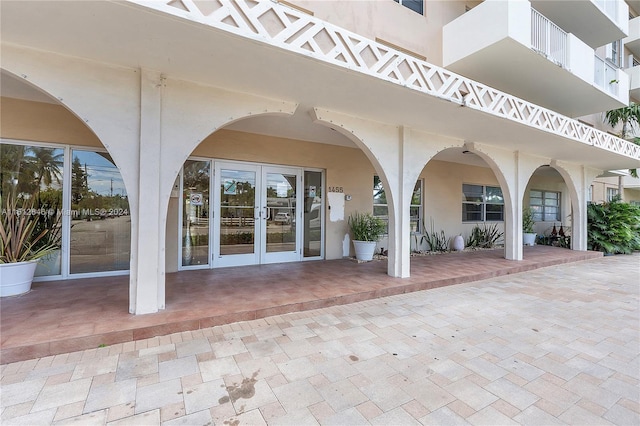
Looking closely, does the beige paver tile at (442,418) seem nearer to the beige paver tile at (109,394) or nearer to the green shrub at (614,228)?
the beige paver tile at (109,394)

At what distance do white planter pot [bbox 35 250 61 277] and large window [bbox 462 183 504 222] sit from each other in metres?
10.2

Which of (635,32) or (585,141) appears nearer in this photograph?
(585,141)

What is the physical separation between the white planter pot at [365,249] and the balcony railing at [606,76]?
7.91m

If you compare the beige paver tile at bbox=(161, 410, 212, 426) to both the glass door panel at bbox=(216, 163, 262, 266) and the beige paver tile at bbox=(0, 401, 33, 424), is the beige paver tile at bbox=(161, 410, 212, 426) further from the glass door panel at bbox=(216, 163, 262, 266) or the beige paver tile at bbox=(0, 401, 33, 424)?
the glass door panel at bbox=(216, 163, 262, 266)

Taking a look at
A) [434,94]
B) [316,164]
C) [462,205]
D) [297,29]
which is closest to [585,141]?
[462,205]

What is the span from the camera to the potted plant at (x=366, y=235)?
6713 millimetres

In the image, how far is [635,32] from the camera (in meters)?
12.1

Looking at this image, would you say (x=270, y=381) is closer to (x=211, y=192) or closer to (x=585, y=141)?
(x=211, y=192)

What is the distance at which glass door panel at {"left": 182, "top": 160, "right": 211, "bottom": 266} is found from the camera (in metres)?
5.48

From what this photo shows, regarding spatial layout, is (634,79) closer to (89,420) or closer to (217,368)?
(217,368)

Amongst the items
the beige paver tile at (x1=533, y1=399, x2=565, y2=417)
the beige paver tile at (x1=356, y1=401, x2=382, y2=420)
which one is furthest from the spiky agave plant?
the beige paver tile at (x1=533, y1=399, x2=565, y2=417)

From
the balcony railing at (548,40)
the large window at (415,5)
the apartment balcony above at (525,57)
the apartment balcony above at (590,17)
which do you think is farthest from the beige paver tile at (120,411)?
the apartment balcony above at (590,17)

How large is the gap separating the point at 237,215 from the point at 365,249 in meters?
2.99

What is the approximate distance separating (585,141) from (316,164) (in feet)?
20.1
